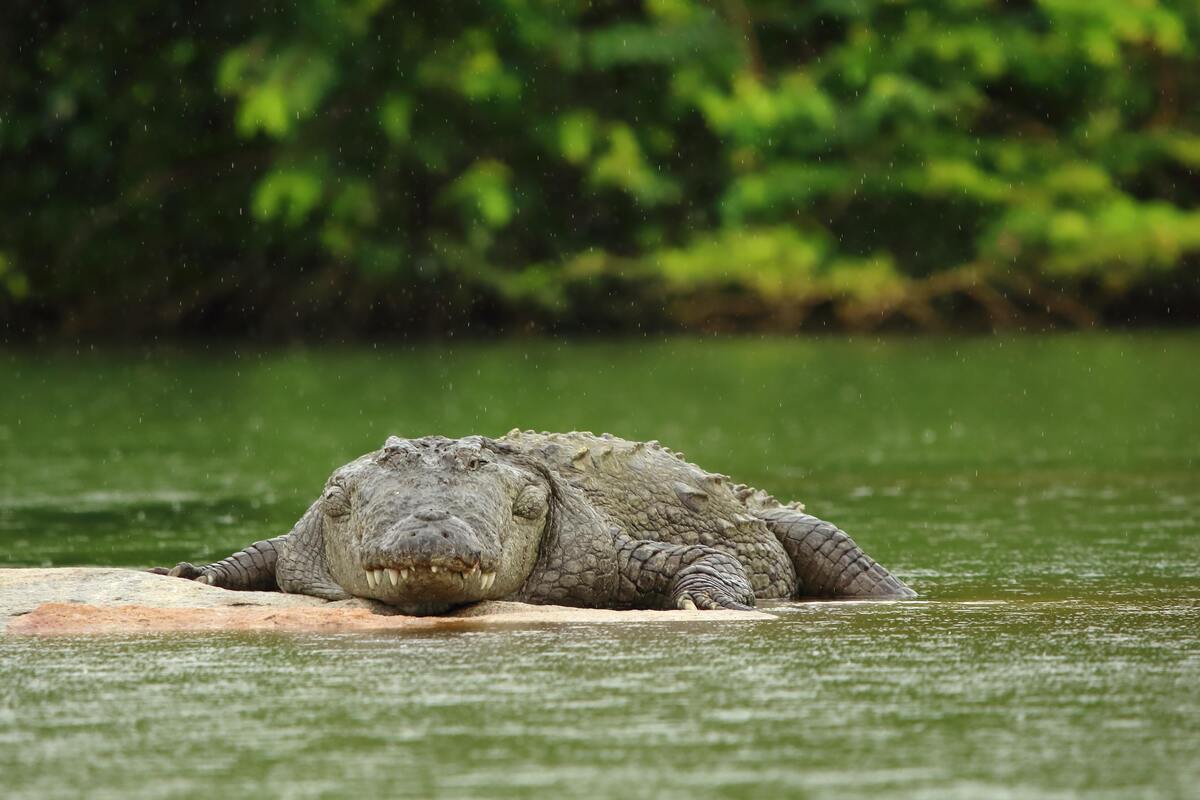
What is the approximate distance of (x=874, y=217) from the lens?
31719mm

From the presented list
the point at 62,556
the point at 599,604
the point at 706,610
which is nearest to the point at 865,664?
the point at 706,610

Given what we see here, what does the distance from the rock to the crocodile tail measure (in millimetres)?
809

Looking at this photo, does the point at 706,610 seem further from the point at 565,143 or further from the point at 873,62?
the point at 873,62

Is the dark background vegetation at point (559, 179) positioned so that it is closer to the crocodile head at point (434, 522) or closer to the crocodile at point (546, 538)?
the crocodile at point (546, 538)

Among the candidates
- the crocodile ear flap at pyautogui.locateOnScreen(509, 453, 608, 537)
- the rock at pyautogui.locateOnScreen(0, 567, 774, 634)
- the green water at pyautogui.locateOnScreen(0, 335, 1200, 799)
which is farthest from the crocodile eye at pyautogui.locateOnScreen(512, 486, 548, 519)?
→ the green water at pyautogui.locateOnScreen(0, 335, 1200, 799)

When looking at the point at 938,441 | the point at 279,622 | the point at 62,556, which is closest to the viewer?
the point at 279,622

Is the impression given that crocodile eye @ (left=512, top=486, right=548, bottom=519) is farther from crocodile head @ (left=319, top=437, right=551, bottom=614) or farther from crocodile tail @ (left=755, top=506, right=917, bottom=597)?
crocodile tail @ (left=755, top=506, right=917, bottom=597)

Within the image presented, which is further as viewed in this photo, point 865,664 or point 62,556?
point 62,556

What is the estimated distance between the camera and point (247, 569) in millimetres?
6926

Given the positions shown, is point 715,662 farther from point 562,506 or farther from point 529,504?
point 562,506

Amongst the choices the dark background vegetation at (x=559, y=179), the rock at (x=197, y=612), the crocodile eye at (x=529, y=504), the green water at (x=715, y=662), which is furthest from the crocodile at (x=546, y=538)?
Result: the dark background vegetation at (x=559, y=179)

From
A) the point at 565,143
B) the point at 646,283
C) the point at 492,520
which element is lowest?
the point at 492,520

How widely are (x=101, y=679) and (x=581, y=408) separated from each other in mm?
10889

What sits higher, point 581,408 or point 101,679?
point 581,408
